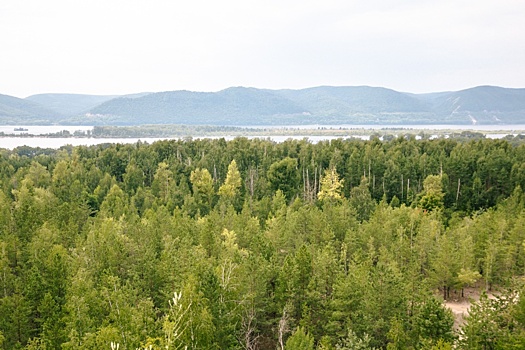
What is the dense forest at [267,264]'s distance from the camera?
28.3m

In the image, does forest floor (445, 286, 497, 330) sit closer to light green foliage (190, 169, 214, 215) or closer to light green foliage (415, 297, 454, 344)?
light green foliage (415, 297, 454, 344)

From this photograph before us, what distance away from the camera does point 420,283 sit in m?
36.9

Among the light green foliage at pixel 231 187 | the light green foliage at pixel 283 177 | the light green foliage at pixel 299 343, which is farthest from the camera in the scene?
the light green foliage at pixel 283 177

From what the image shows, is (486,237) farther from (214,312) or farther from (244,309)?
(214,312)

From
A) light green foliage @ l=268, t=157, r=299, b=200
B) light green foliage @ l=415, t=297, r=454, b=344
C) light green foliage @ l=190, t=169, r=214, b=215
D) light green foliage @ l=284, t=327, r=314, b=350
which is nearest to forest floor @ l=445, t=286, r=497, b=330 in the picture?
light green foliage @ l=415, t=297, r=454, b=344

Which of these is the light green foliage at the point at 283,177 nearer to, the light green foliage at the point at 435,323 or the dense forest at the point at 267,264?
the dense forest at the point at 267,264

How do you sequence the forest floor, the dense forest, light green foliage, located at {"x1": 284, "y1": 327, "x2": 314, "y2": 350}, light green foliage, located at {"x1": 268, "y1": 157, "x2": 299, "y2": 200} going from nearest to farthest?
light green foliage, located at {"x1": 284, "y1": 327, "x2": 314, "y2": 350} < the dense forest < the forest floor < light green foliage, located at {"x1": 268, "y1": 157, "x2": 299, "y2": 200}

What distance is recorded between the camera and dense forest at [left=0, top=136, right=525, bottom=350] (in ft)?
92.9

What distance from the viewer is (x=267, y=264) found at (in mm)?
38062

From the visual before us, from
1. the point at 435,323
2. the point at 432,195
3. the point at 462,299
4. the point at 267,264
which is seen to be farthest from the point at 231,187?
the point at 435,323

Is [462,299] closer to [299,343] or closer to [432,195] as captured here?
[432,195]

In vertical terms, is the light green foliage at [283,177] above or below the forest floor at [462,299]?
above

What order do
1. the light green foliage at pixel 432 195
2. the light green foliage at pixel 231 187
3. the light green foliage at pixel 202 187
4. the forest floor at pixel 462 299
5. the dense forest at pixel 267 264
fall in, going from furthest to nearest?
the light green foliage at pixel 231 187 < the light green foliage at pixel 202 187 < the light green foliage at pixel 432 195 < the forest floor at pixel 462 299 < the dense forest at pixel 267 264

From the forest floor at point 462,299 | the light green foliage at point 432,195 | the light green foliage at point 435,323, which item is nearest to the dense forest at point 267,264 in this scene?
the light green foliage at point 435,323
